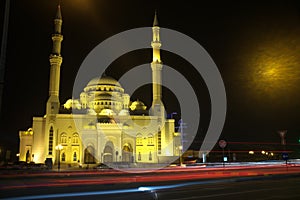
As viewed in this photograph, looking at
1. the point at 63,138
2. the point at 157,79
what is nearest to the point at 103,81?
the point at 157,79

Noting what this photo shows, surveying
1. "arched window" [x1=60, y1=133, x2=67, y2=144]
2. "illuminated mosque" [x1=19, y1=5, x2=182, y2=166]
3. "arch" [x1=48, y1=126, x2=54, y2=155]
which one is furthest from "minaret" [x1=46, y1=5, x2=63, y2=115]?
"arched window" [x1=60, y1=133, x2=67, y2=144]

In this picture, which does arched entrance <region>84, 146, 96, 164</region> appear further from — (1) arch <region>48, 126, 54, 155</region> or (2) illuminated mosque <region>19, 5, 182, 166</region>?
(1) arch <region>48, 126, 54, 155</region>

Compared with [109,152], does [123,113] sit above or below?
above

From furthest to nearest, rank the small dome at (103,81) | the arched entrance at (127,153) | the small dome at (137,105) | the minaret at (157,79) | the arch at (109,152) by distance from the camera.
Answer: the small dome at (137,105) < the small dome at (103,81) < the minaret at (157,79) < the arched entrance at (127,153) < the arch at (109,152)

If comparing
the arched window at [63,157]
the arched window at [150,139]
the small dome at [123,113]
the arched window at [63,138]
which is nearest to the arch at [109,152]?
the small dome at [123,113]

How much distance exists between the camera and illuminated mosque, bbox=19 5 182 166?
43.6m

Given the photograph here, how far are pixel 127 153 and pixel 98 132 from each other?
552 centimetres

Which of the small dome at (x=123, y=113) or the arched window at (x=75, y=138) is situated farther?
the small dome at (x=123, y=113)

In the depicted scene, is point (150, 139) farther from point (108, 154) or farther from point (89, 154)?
point (89, 154)

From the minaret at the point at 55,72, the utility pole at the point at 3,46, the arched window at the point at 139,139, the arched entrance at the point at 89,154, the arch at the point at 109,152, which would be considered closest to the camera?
the utility pole at the point at 3,46

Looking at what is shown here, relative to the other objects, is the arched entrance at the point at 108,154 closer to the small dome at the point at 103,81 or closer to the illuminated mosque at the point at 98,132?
the illuminated mosque at the point at 98,132

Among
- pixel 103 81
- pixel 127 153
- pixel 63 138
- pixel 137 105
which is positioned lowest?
pixel 127 153

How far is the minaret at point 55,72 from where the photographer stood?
4416 centimetres

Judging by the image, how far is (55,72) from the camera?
147 feet
